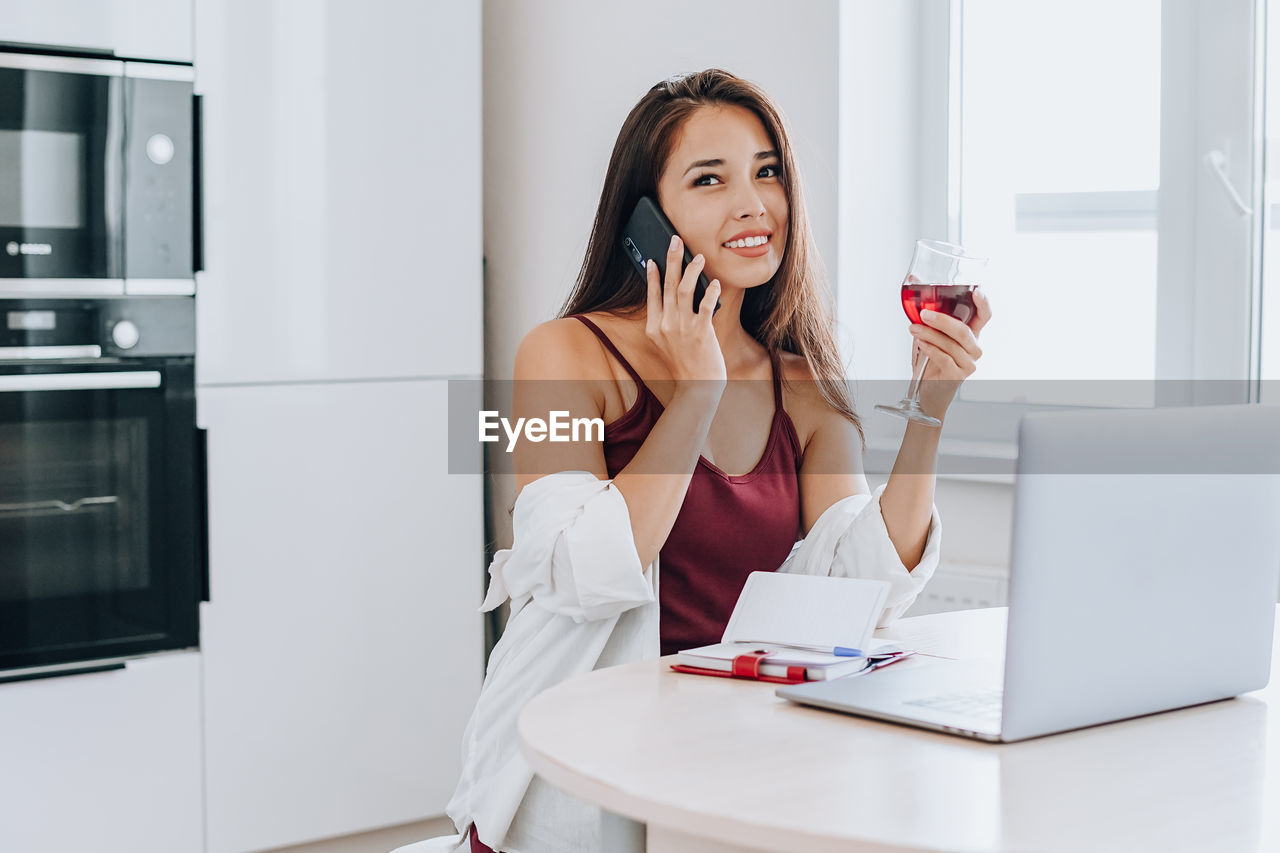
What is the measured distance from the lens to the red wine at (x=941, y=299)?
4.24 ft

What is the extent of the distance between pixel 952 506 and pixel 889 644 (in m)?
1.12

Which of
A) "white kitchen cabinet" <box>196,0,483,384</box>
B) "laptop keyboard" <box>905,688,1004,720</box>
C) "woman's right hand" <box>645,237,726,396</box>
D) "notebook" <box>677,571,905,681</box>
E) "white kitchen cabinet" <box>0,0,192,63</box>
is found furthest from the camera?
"white kitchen cabinet" <box>196,0,483,384</box>

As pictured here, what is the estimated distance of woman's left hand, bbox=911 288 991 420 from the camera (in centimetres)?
132

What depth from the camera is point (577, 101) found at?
9.34ft

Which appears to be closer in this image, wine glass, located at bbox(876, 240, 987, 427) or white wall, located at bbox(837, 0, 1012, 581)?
wine glass, located at bbox(876, 240, 987, 427)

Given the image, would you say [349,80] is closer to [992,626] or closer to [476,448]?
[476,448]

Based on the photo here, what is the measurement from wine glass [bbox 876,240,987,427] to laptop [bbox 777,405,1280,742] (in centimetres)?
33

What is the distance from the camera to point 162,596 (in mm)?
2453

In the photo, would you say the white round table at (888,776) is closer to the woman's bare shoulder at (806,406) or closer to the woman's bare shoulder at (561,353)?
the woman's bare shoulder at (561,353)

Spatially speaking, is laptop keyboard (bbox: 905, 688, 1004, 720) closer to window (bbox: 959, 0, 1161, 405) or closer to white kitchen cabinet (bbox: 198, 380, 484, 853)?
window (bbox: 959, 0, 1161, 405)

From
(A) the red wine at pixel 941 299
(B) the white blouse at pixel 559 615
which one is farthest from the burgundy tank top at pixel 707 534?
(A) the red wine at pixel 941 299

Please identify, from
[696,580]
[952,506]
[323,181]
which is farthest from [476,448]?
[696,580]

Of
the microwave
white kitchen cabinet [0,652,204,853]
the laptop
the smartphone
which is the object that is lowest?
white kitchen cabinet [0,652,204,853]

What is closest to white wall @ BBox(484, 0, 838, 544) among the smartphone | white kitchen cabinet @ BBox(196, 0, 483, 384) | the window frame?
white kitchen cabinet @ BBox(196, 0, 483, 384)
